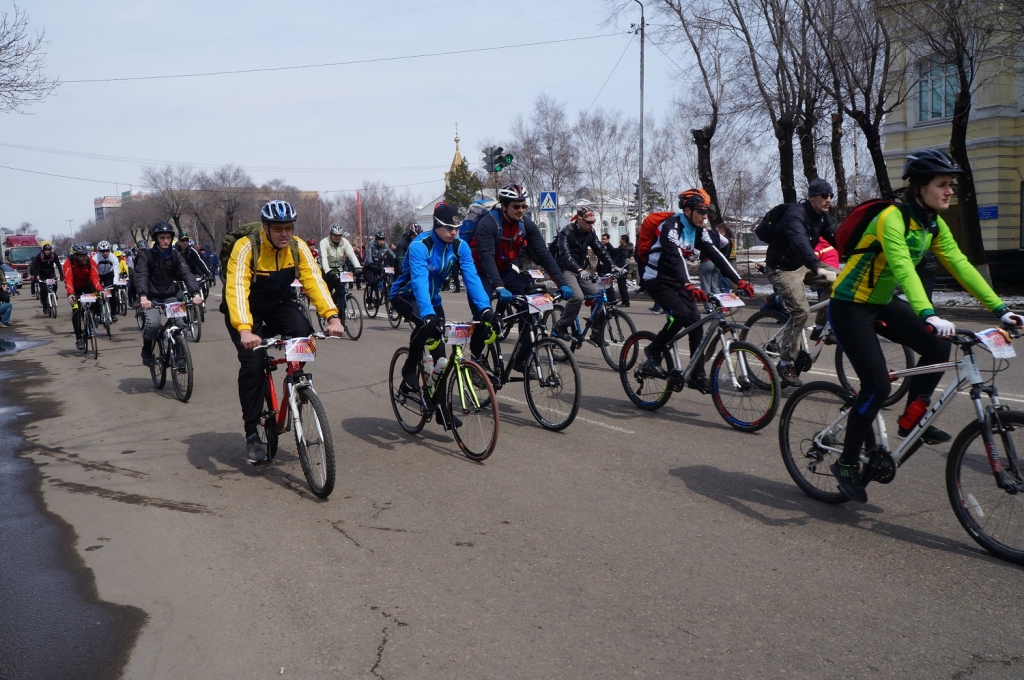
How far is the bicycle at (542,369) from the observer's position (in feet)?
23.2

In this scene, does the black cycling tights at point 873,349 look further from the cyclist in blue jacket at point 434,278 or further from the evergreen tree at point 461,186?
the evergreen tree at point 461,186

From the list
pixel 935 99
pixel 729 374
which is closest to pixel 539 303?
pixel 729 374

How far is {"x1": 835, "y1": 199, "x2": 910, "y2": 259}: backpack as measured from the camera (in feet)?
15.1

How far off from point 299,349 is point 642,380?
3558 millimetres

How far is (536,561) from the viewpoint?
14.7ft

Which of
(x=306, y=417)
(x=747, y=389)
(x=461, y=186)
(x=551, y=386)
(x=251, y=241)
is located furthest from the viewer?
(x=461, y=186)

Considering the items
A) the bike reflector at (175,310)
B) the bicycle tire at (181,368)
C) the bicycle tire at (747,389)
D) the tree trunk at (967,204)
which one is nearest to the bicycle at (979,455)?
the bicycle tire at (747,389)

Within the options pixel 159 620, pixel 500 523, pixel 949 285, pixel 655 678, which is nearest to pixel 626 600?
pixel 655 678

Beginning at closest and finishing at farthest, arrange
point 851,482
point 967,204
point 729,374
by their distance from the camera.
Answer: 1. point 851,482
2. point 729,374
3. point 967,204

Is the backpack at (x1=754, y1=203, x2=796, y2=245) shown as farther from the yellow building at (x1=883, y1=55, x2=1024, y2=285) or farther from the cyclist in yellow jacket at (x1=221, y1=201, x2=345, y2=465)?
the yellow building at (x1=883, y1=55, x2=1024, y2=285)

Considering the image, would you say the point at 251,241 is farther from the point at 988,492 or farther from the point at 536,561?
the point at 988,492

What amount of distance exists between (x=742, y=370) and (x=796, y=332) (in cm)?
161

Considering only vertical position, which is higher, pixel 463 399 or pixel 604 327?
pixel 604 327

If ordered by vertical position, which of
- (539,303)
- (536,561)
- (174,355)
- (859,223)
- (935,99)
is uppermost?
(935,99)
